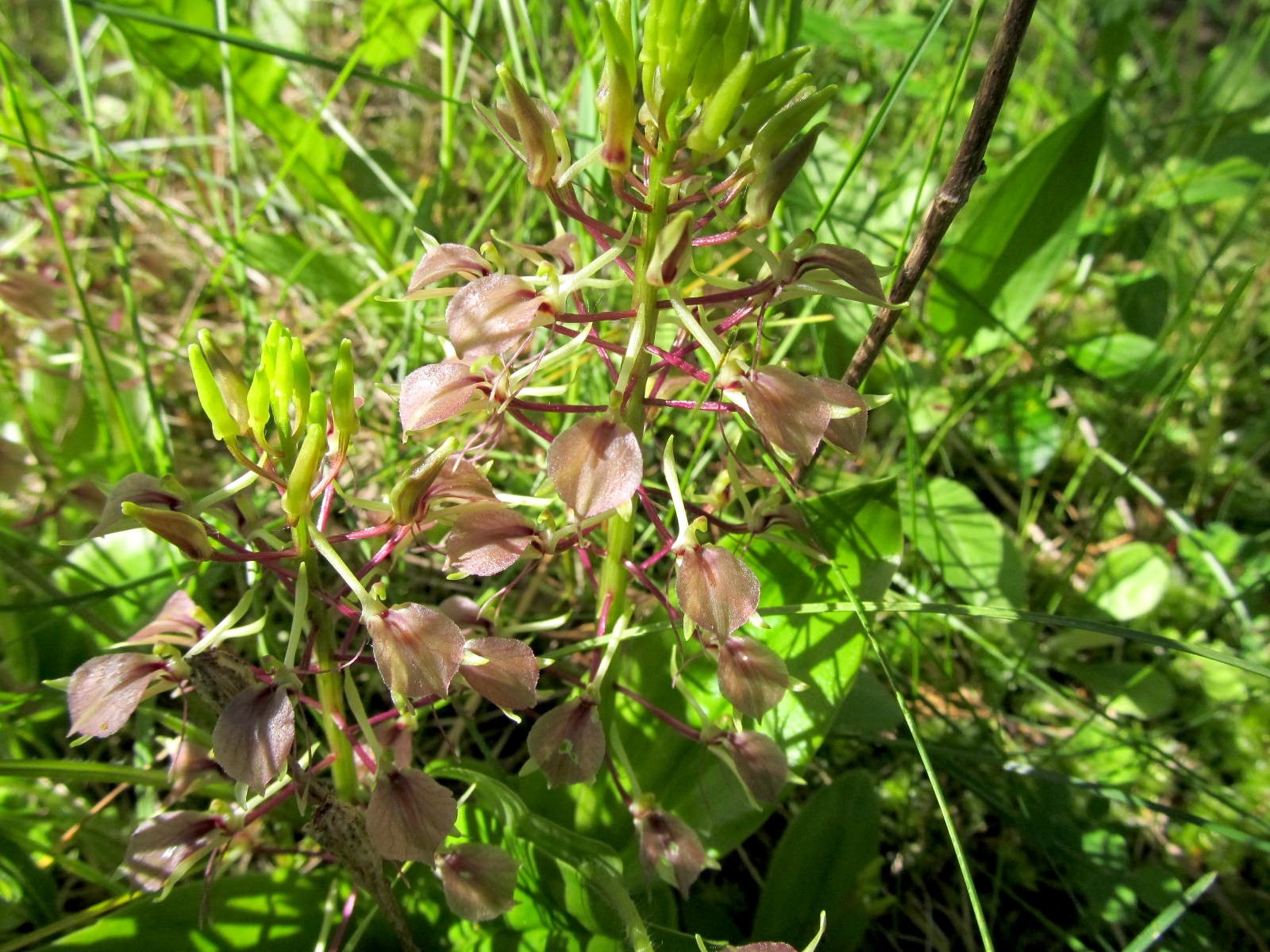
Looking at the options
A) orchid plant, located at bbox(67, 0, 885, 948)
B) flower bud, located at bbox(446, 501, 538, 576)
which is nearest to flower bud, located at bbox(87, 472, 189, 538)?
orchid plant, located at bbox(67, 0, 885, 948)

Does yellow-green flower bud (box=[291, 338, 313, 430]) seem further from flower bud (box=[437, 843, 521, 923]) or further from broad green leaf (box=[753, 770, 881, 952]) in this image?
broad green leaf (box=[753, 770, 881, 952])

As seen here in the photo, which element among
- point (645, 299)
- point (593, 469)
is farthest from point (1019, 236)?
point (593, 469)

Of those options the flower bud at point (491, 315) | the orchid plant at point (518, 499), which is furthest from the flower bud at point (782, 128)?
the flower bud at point (491, 315)

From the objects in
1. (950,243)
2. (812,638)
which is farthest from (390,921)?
(950,243)

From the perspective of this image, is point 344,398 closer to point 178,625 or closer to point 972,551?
point 178,625

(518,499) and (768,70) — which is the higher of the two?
(768,70)

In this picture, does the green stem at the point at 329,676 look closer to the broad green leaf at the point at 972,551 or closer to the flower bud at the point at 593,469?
the flower bud at the point at 593,469

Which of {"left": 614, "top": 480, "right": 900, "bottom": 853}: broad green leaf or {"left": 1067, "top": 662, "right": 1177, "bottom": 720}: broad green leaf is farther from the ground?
{"left": 614, "top": 480, "right": 900, "bottom": 853}: broad green leaf
